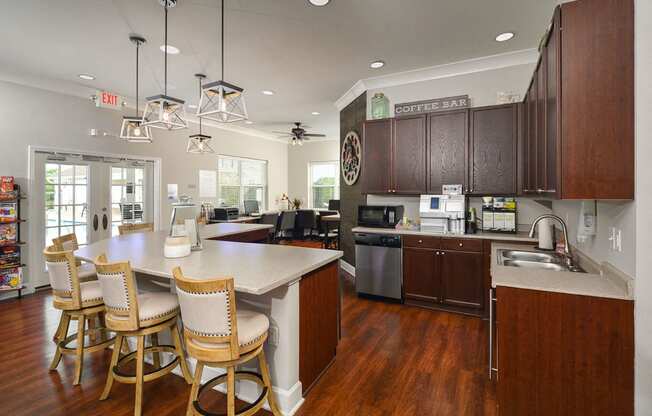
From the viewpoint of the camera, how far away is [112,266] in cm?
186

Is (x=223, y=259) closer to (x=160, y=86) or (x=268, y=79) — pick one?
(x=268, y=79)

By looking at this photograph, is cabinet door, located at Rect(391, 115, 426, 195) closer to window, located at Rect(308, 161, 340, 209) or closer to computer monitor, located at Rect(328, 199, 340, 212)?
computer monitor, located at Rect(328, 199, 340, 212)

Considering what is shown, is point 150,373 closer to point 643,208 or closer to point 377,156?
point 643,208

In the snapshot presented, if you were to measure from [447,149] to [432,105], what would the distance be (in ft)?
2.07

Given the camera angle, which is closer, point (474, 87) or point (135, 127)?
point (135, 127)

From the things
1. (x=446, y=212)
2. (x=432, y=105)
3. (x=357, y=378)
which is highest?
(x=432, y=105)

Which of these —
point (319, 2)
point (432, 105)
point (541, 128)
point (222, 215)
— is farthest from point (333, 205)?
point (541, 128)

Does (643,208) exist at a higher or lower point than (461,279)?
higher

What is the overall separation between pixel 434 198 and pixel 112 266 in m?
3.18

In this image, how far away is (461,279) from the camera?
3.52 metres

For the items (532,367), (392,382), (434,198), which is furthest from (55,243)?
(434,198)

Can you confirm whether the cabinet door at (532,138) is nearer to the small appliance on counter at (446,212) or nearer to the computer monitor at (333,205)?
the small appliance on counter at (446,212)

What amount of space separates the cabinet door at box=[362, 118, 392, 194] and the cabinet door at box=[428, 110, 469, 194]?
20.3 inches

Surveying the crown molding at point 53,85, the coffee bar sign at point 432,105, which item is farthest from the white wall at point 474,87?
the crown molding at point 53,85
